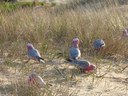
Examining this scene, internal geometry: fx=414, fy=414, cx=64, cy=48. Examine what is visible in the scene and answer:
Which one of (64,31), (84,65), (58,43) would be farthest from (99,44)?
(64,31)

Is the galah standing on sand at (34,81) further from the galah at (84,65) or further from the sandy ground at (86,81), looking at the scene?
the galah at (84,65)

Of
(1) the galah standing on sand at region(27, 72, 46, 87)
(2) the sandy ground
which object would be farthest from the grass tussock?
(1) the galah standing on sand at region(27, 72, 46, 87)

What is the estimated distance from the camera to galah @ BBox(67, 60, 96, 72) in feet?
15.0

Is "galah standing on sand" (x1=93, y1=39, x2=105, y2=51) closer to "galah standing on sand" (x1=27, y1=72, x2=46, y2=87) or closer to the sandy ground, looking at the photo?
the sandy ground

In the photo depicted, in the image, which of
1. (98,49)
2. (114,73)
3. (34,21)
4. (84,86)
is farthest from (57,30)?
(84,86)

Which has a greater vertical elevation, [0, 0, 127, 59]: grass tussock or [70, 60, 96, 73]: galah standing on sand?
[0, 0, 127, 59]: grass tussock

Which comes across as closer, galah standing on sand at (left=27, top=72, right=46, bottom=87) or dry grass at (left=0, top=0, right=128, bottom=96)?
galah standing on sand at (left=27, top=72, right=46, bottom=87)

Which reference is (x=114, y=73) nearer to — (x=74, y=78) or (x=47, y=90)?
(x=74, y=78)

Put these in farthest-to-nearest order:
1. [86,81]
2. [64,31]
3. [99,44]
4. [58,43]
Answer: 1. [64,31]
2. [58,43]
3. [99,44]
4. [86,81]

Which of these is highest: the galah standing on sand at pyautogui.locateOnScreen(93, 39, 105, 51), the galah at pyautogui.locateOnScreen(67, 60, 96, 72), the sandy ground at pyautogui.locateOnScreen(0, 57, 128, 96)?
the galah standing on sand at pyautogui.locateOnScreen(93, 39, 105, 51)

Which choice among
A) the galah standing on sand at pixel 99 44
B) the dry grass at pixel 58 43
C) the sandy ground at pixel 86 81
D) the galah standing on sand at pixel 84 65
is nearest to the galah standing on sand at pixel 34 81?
the dry grass at pixel 58 43

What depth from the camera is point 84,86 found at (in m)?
4.44

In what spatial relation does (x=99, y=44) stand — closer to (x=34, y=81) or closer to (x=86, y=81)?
(x=86, y=81)

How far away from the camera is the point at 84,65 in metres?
4.60
